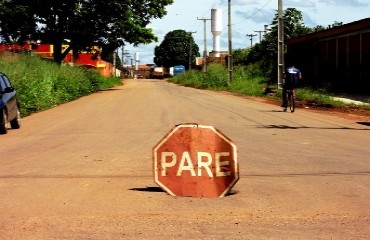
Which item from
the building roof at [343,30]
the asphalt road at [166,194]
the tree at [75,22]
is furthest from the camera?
the tree at [75,22]

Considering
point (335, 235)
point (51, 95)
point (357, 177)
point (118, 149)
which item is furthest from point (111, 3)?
point (335, 235)

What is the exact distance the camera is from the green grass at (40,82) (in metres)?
24.4

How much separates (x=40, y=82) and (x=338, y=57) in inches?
737

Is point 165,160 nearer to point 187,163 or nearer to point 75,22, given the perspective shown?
→ point 187,163

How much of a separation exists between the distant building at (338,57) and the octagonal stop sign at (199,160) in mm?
25920

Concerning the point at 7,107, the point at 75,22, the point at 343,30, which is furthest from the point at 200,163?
the point at 75,22

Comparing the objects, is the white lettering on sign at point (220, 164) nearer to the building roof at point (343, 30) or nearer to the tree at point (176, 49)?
the building roof at point (343, 30)

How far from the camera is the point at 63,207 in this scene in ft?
22.4

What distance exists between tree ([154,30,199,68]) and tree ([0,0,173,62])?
85414 mm

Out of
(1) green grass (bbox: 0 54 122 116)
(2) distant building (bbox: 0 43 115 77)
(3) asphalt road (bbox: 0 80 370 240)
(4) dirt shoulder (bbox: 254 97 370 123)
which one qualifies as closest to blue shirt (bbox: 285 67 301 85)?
(4) dirt shoulder (bbox: 254 97 370 123)

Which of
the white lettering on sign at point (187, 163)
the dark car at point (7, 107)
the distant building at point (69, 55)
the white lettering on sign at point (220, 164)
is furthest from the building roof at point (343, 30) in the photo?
the white lettering on sign at point (187, 163)

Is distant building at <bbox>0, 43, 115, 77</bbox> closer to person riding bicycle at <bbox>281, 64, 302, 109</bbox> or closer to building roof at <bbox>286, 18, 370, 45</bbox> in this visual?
building roof at <bbox>286, 18, 370, 45</bbox>

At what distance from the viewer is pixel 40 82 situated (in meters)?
28.4

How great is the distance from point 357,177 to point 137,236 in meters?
4.41
